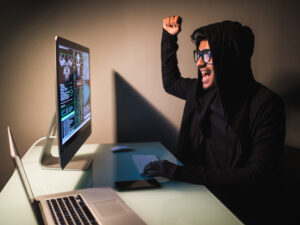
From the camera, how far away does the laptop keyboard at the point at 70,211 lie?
30.6 inches

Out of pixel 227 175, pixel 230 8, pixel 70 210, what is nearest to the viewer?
pixel 70 210

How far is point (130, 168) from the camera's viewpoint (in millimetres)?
1359

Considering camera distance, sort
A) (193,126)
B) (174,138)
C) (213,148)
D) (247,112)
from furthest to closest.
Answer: (174,138) → (193,126) → (213,148) → (247,112)

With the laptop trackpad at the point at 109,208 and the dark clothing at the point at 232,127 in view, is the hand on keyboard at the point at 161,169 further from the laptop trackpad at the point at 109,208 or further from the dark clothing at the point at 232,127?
the laptop trackpad at the point at 109,208

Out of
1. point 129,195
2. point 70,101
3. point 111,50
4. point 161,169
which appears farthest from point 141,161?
point 111,50

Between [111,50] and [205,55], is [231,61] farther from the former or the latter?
[111,50]

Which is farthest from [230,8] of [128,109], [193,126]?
[128,109]

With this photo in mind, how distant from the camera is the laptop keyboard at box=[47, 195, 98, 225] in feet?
2.55

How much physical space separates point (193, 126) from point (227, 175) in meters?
0.57

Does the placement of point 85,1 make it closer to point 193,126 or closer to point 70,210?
point 193,126

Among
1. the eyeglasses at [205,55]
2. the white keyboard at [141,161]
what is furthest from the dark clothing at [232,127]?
the white keyboard at [141,161]

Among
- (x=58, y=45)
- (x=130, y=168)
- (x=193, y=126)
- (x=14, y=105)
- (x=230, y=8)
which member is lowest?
(x=130, y=168)

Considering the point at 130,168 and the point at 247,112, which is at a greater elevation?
the point at 247,112

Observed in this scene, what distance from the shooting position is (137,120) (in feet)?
6.56
